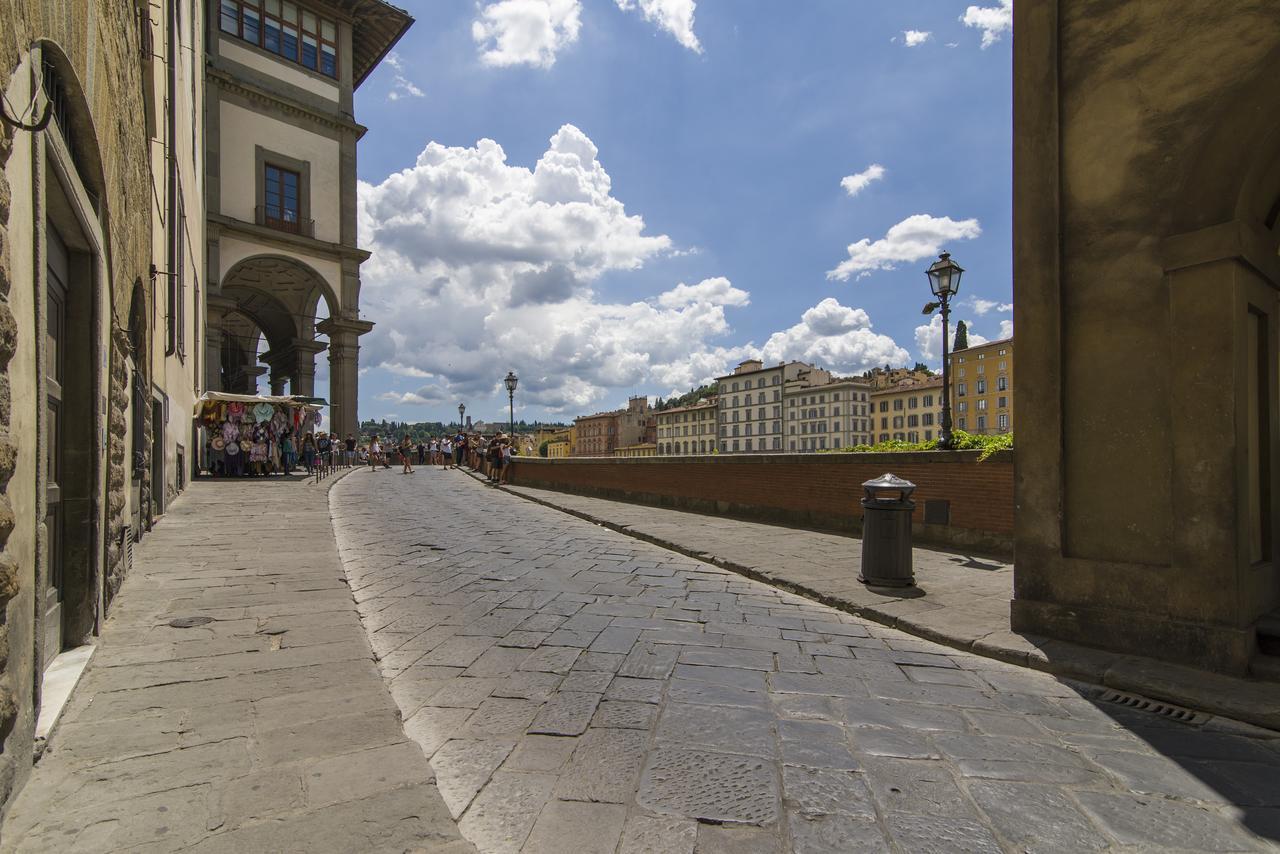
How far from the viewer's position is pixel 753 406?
102438 mm

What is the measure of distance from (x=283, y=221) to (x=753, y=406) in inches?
3240

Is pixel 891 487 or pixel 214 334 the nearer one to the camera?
pixel 891 487

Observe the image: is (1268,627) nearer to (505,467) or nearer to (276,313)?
(505,467)

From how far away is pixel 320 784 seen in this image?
7.58 ft

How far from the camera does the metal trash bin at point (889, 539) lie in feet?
19.5

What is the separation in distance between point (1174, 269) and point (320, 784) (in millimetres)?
5206

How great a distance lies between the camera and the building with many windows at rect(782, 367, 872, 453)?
92812 millimetres

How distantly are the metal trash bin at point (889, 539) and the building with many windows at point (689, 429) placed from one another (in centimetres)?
9808

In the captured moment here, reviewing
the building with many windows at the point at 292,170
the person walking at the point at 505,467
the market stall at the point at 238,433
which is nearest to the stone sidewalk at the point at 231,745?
the market stall at the point at 238,433

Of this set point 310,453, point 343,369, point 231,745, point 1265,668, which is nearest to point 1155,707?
point 1265,668

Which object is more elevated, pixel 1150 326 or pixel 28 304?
pixel 1150 326

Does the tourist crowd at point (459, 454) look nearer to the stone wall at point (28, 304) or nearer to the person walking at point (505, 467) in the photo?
the person walking at point (505, 467)

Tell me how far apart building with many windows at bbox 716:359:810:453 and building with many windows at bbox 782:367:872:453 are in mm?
1876

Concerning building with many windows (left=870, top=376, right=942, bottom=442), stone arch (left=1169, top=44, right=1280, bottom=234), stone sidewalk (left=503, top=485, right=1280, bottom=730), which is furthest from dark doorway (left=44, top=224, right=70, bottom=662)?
building with many windows (left=870, top=376, right=942, bottom=442)
